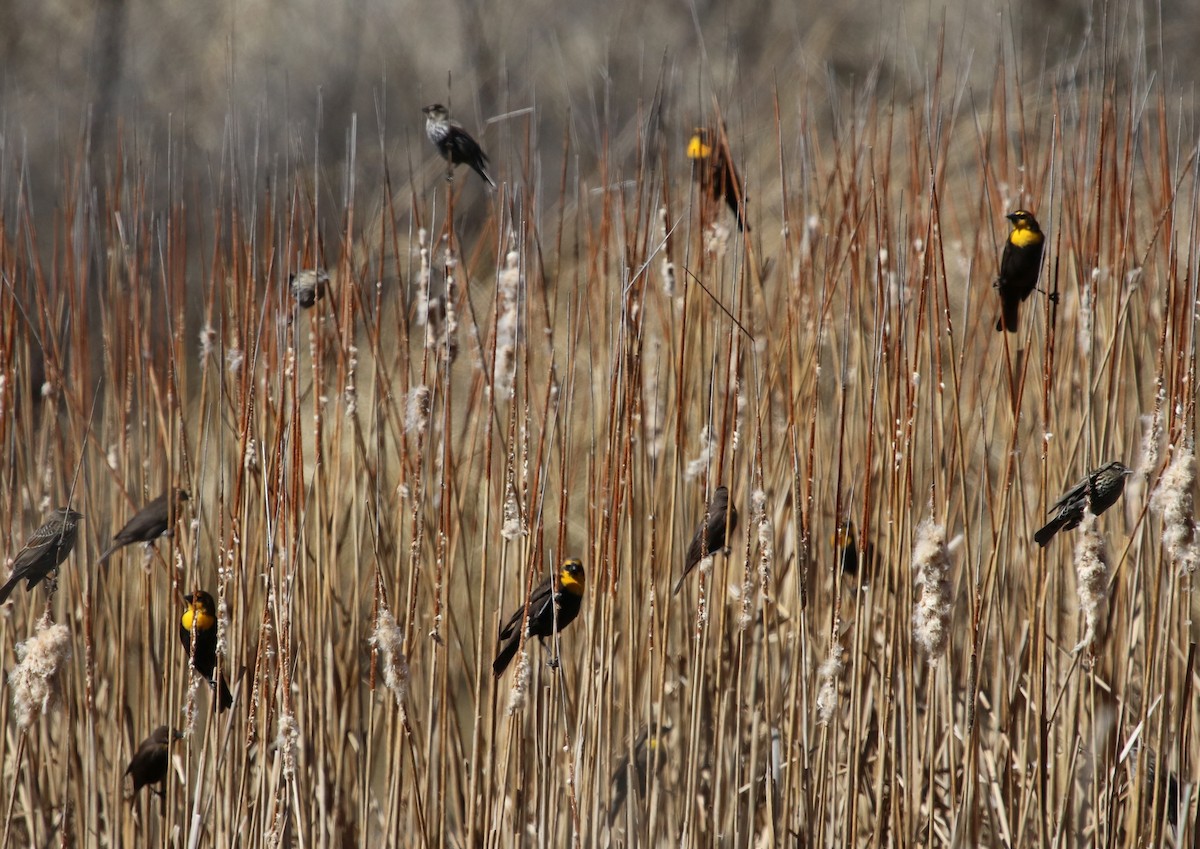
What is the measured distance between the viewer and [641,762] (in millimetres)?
1562

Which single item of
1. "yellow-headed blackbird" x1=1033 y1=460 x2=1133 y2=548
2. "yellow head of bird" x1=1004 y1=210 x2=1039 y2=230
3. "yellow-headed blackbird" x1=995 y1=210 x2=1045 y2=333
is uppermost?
"yellow head of bird" x1=1004 y1=210 x2=1039 y2=230

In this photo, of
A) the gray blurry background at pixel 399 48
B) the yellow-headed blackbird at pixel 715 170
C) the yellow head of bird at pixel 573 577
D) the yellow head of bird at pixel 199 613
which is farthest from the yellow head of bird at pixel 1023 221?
the gray blurry background at pixel 399 48

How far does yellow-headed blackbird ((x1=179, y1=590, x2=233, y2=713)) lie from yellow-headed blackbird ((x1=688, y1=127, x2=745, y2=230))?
30.0 inches

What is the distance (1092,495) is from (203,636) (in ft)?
3.36

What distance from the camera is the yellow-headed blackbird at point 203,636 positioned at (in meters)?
1.12

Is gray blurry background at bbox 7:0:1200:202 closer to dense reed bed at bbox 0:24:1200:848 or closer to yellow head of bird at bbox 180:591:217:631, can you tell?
dense reed bed at bbox 0:24:1200:848

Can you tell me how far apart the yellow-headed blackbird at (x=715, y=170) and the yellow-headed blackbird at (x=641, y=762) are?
24.6 inches

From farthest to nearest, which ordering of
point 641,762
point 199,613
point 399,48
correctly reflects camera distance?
1. point 399,48
2. point 641,762
3. point 199,613

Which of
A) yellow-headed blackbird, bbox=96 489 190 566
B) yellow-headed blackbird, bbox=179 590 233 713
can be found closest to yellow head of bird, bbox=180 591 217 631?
yellow-headed blackbird, bbox=179 590 233 713

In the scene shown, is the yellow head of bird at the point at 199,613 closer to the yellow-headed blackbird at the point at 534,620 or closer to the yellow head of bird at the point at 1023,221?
the yellow-headed blackbird at the point at 534,620

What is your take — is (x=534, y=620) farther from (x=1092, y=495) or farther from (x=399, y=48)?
(x=399, y=48)

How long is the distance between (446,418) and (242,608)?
35cm

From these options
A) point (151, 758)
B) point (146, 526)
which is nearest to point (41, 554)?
point (146, 526)

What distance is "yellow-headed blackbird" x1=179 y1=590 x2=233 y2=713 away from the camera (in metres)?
1.12
